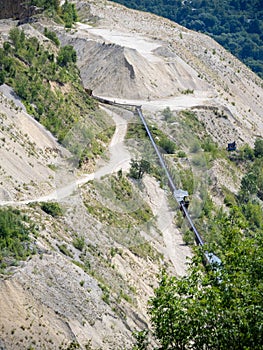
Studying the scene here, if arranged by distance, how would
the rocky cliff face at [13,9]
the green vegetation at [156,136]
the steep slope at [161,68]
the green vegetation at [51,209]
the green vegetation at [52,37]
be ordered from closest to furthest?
the green vegetation at [51,209] → the green vegetation at [156,136] → the green vegetation at [52,37] → the steep slope at [161,68] → the rocky cliff face at [13,9]

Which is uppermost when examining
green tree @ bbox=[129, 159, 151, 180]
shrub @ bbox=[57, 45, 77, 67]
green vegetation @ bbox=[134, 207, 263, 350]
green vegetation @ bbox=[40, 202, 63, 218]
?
green vegetation @ bbox=[134, 207, 263, 350]

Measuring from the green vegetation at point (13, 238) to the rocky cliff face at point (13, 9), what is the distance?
4568 centimetres

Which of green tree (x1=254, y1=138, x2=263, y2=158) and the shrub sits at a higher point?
the shrub

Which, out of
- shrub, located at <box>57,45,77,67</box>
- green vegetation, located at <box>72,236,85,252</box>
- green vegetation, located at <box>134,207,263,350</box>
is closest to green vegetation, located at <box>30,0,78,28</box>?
shrub, located at <box>57,45,77,67</box>

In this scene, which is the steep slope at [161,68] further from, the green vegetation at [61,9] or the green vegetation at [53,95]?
the green vegetation at [53,95]

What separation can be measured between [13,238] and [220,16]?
493 feet

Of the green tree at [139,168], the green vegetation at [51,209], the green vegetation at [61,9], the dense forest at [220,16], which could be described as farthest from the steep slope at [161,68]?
the dense forest at [220,16]

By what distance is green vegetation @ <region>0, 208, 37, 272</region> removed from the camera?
106 ft

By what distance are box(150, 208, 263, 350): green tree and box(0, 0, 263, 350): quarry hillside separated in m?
4.73

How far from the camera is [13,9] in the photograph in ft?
261

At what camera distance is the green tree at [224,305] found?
23.8 metres

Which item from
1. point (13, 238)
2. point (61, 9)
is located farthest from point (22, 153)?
point (61, 9)

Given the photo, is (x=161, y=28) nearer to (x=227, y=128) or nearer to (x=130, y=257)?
(x=227, y=128)

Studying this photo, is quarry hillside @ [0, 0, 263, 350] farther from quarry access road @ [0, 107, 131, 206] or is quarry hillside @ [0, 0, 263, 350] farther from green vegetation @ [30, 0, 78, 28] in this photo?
green vegetation @ [30, 0, 78, 28]
